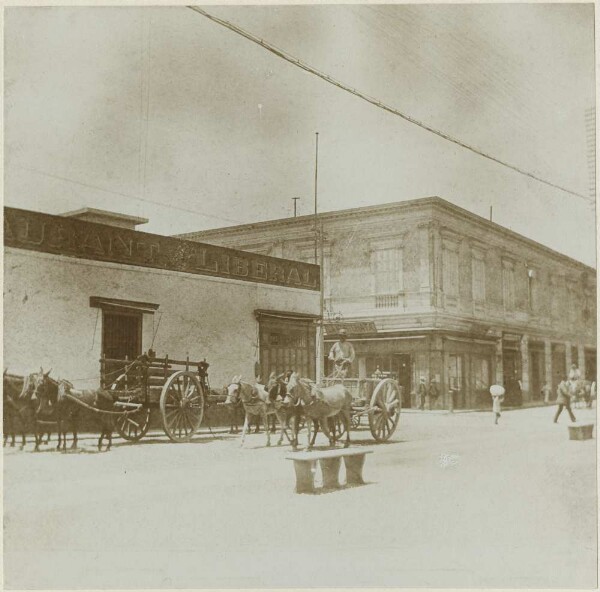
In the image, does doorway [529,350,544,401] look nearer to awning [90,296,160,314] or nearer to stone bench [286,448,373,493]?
stone bench [286,448,373,493]

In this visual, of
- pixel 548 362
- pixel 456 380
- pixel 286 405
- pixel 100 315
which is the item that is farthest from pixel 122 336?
pixel 456 380

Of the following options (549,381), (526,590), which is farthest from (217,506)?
(549,381)

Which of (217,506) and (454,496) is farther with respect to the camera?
(454,496)

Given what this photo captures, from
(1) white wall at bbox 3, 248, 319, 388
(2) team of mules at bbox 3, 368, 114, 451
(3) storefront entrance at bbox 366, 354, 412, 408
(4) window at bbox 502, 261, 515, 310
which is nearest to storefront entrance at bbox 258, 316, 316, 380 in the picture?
(1) white wall at bbox 3, 248, 319, 388

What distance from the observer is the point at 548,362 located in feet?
55.1

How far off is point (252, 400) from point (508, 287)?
7.59 m

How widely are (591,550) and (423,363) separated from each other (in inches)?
584

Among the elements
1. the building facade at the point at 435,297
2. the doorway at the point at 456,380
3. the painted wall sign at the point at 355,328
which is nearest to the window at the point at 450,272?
the building facade at the point at 435,297

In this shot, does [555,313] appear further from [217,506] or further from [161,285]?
[217,506]

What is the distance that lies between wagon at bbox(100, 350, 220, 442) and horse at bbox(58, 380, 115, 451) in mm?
161

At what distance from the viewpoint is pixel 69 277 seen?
29.5 feet

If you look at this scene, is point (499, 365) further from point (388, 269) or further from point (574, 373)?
point (574, 373)

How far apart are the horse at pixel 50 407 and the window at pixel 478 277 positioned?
1118cm

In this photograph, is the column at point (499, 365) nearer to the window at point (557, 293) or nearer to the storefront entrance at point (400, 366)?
the storefront entrance at point (400, 366)
